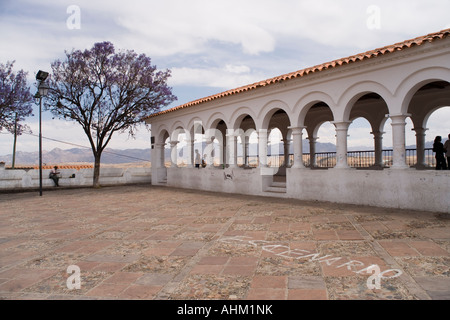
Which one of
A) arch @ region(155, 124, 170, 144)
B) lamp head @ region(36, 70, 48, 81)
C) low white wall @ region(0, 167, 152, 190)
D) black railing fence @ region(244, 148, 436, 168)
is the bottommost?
low white wall @ region(0, 167, 152, 190)

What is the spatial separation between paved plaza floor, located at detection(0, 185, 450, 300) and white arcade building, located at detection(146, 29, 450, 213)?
96 cm

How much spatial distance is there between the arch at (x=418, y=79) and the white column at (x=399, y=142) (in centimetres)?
22

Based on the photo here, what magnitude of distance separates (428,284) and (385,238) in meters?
2.12

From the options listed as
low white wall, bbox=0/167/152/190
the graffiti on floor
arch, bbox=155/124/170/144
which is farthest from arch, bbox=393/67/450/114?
low white wall, bbox=0/167/152/190

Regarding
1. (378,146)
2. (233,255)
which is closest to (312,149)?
(378,146)

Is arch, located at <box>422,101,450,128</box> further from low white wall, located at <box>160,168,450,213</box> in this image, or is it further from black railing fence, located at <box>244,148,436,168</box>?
low white wall, located at <box>160,168,450,213</box>

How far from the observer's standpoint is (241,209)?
31.3 ft

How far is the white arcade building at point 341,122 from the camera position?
8.06 meters

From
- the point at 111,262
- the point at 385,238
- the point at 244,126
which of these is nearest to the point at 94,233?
the point at 111,262

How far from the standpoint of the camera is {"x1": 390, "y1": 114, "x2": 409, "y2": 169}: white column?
854 cm

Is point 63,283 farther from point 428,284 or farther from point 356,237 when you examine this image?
point 356,237

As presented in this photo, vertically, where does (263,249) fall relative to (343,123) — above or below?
below
